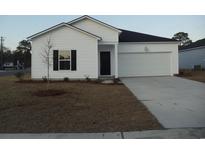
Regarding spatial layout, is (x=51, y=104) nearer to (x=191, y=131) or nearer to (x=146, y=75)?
(x=191, y=131)

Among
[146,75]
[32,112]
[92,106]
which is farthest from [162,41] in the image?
[32,112]

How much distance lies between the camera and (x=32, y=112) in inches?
326

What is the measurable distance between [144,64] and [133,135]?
16.9 m

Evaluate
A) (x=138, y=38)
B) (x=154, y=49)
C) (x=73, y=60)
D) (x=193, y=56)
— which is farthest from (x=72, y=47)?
(x=193, y=56)

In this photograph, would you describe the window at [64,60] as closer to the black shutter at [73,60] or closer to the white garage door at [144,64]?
the black shutter at [73,60]

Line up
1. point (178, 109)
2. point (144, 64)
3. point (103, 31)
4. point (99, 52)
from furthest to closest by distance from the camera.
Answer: point (144, 64)
point (99, 52)
point (103, 31)
point (178, 109)

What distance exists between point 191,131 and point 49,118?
150 inches

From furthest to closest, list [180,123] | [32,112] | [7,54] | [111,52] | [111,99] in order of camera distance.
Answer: [7,54] → [111,52] → [111,99] → [32,112] → [180,123]

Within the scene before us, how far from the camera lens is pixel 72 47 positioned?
18.5 meters

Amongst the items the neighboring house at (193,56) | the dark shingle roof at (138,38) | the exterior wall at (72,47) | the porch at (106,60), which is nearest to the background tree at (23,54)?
the neighboring house at (193,56)

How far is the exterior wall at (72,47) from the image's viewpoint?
1850 centimetres

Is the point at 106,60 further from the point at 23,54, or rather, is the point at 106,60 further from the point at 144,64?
the point at 23,54

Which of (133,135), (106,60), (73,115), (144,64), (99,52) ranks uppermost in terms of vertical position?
(99,52)

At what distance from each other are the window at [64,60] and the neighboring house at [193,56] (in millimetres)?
17786
